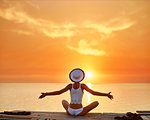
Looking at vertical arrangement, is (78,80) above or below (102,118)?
above

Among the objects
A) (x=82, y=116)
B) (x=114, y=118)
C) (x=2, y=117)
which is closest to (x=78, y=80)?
(x=82, y=116)

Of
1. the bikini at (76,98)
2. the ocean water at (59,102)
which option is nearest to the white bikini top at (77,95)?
the bikini at (76,98)

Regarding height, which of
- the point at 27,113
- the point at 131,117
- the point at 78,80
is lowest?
the point at 131,117

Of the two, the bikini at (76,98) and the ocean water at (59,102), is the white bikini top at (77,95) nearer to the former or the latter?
the bikini at (76,98)

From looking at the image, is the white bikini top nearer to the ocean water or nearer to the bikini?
the bikini

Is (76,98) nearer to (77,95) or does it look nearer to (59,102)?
(77,95)

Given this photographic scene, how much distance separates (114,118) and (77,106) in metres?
1.42

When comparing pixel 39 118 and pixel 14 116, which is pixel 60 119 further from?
pixel 14 116

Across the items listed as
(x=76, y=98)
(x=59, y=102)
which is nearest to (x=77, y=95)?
(x=76, y=98)

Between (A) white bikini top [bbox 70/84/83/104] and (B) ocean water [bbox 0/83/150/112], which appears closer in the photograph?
(A) white bikini top [bbox 70/84/83/104]

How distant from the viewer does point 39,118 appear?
22.8 feet

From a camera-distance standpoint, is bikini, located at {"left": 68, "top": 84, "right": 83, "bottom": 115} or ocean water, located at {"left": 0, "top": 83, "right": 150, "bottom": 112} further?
ocean water, located at {"left": 0, "top": 83, "right": 150, "bottom": 112}

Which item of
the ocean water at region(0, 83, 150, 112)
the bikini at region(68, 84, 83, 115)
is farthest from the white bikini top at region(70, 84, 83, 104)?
the ocean water at region(0, 83, 150, 112)

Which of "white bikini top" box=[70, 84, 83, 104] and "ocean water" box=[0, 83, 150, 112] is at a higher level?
"ocean water" box=[0, 83, 150, 112]
